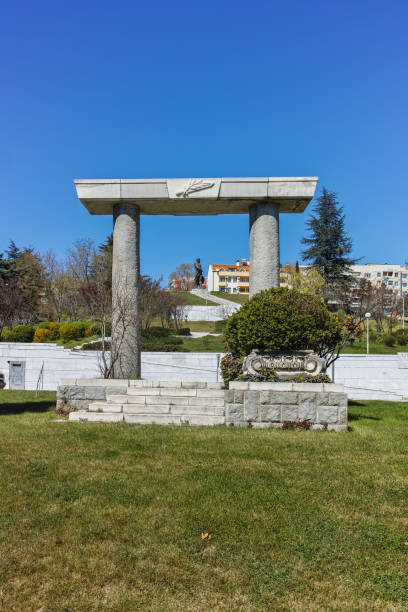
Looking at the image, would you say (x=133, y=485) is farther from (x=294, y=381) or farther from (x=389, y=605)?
(x=294, y=381)

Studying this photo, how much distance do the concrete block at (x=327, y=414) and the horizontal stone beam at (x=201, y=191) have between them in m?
6.10

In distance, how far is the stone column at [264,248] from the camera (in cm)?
1127

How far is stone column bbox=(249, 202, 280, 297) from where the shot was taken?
11.3 meters

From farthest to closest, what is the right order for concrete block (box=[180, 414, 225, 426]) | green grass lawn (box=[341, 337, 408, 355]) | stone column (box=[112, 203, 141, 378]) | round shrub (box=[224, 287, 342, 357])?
1. green grass lawn (box=[341, 337, 408, 355])
2. stone column (box=[112, 203, 141, 378])
3. round shrub (box=[224, 287, 342, 357])
4. concrete block (box=[180, 414, 225, 426])

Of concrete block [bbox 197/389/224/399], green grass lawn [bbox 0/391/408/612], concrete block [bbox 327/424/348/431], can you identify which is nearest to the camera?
green grass lawn [bbox 0/391/408/612]

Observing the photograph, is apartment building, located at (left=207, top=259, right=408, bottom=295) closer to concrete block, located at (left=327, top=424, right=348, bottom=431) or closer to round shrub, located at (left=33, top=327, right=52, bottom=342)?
round shrub, located at (left=33, top=327, right=52, bottom=342)

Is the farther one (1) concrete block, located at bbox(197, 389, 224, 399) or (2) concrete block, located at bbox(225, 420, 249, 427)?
(1) concrete block, located at bbox(197, 389, 224, 399)

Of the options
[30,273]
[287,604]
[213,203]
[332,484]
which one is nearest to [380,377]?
[213,203]

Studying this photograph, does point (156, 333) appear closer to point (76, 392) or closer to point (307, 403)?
point (76, 392)

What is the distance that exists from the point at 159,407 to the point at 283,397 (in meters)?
2.34

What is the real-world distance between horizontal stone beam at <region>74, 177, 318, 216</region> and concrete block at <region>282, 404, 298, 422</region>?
6063 mm

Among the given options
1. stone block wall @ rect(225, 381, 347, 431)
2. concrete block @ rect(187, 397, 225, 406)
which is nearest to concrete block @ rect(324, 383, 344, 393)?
stone block wall @ rect(225, 381, 347, 431)

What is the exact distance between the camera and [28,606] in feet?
8.33

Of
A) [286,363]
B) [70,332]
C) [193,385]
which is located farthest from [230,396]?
[70,332]
